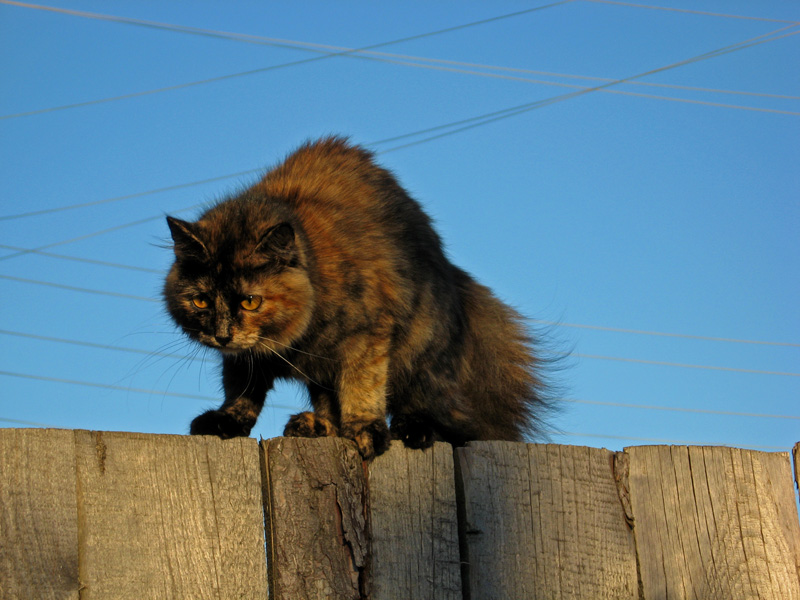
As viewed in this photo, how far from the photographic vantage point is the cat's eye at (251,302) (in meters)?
3.96

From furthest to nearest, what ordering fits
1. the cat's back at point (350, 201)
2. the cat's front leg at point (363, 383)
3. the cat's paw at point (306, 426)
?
the cat's back at point (350, 201) < the cat's front leg at point (363, 383) < the cat's paw at point (306, 426)

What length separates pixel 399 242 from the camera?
14.4 ft

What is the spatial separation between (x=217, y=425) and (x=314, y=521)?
129cm

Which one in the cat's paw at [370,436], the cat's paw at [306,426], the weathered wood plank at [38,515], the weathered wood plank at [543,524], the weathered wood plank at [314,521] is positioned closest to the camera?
the weathered wood plank at [38,515]

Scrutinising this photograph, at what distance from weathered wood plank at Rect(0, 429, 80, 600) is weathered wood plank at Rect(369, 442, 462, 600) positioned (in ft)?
2.89

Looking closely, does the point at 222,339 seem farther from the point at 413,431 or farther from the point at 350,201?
the point at 350,201

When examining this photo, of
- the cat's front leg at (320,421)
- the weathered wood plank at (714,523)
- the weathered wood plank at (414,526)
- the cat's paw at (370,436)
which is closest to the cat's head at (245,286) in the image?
the cat's front leg at (320,421)

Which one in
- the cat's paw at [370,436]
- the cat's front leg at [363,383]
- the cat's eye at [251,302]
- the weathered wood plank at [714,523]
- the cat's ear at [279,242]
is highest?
the cat's ear at [279,242]

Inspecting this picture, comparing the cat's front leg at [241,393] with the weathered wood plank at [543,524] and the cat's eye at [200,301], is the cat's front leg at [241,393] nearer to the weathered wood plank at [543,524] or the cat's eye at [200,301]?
the cat's eye at [200,301]

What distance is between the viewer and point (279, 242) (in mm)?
3975

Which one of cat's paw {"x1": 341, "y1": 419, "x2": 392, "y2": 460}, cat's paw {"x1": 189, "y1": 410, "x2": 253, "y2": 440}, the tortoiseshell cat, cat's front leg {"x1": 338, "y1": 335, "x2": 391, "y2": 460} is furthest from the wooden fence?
cat's paw {"x1": 189, "y1": 410, "x2": 253, "y2": 440}

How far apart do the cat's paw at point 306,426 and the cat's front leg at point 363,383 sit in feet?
0.34

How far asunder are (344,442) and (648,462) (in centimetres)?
104

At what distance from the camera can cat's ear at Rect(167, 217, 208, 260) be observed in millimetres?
3958
